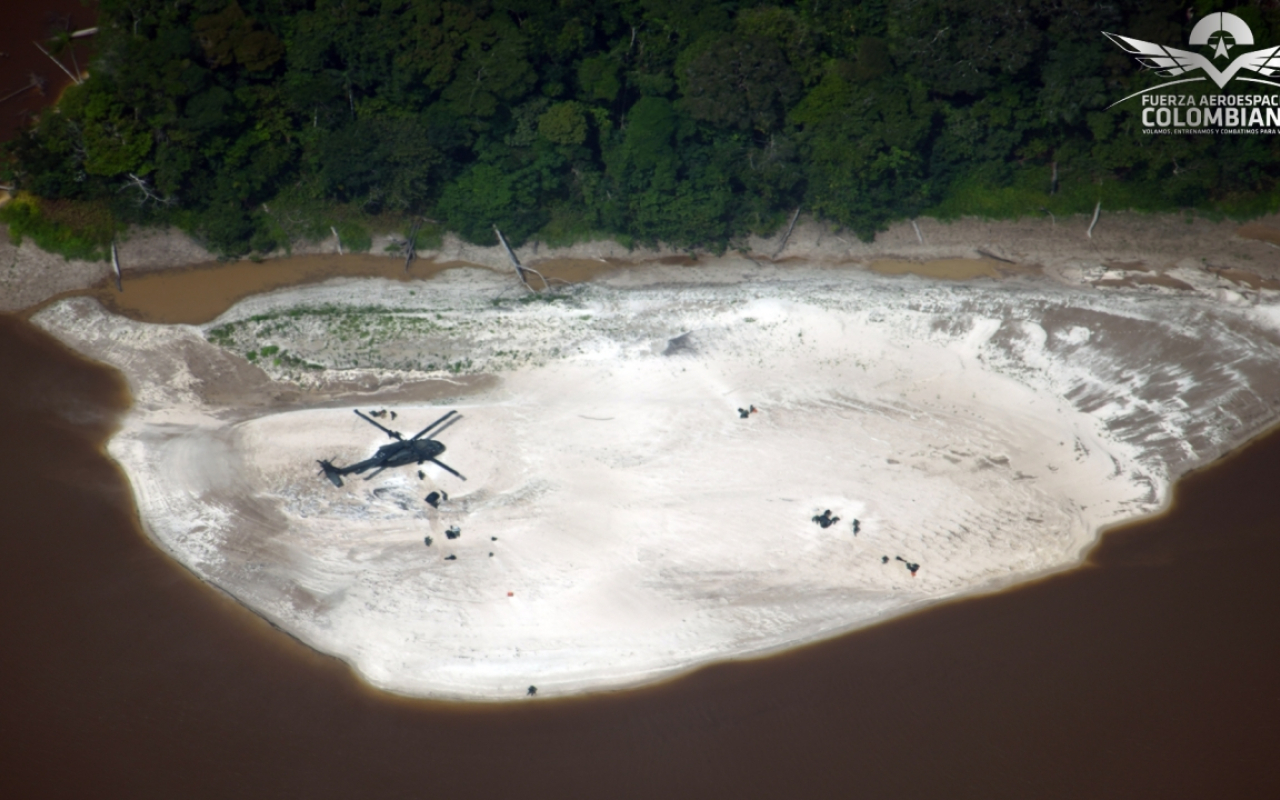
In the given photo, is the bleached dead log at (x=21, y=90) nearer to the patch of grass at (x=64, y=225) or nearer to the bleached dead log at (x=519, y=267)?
the patch of grass at (x=64, y=225)

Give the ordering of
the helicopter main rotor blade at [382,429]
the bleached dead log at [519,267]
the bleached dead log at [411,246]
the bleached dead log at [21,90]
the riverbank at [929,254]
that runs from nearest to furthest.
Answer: the helicopter main rotor blade at [382,429], the riverbank at [929,254], the bleached dead log at [519,267], the bleached dead log at [411,246], the bleached dead log at [21,90]

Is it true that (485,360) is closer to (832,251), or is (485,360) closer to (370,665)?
(370,665)

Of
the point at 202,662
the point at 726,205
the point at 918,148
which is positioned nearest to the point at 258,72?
the point at 726,205

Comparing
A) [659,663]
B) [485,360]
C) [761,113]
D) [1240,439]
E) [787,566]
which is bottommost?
[659,663]

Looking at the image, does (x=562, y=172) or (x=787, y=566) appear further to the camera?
(x=562, y=172)

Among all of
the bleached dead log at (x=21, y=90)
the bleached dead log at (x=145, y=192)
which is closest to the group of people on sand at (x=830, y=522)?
the bleached dead log at (x=145, y=192)

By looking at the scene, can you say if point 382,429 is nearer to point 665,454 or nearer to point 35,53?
point 665,454
